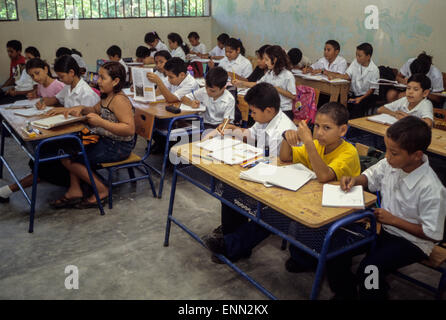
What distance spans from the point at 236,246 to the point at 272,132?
2.42 feet

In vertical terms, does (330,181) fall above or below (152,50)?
below

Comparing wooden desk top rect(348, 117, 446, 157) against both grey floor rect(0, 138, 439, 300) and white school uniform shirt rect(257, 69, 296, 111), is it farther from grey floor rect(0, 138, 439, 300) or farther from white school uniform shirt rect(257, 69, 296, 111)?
white school uniform shirt rect(257, 69, 296, 111)

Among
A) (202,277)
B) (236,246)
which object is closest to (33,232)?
(202,277)

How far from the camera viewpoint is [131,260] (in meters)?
2.61

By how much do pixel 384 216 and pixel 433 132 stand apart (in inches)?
58.9

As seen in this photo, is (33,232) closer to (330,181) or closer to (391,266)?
(330,181)

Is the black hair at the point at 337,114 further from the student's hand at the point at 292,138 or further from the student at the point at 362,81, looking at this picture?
the student at the point at 362,81

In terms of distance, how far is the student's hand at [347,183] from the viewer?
1.90 metres

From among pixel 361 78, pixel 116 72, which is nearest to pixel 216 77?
pixel 116 72

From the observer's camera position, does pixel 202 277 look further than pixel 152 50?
No

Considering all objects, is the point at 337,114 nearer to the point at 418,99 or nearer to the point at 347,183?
the point at 347,183

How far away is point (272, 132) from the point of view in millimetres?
2574

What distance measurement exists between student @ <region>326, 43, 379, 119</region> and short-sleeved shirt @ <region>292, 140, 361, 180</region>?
10.3 feet

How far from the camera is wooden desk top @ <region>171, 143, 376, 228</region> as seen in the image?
5.55 ft
